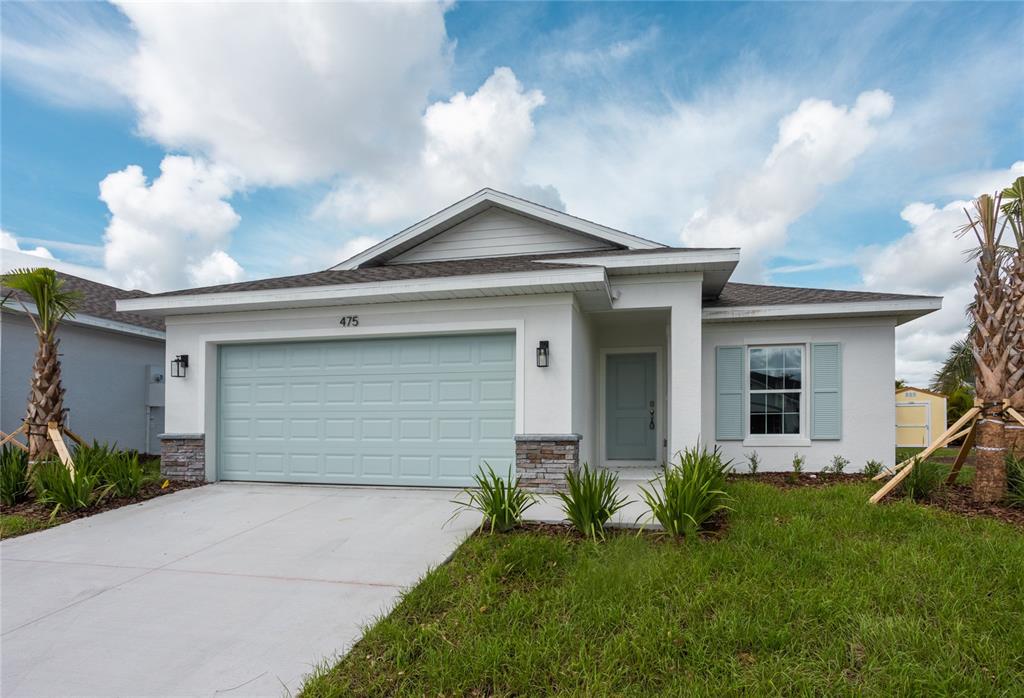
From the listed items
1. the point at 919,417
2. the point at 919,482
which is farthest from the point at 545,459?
the point at 919,417

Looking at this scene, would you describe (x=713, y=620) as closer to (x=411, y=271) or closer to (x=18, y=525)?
(x=411, y=271)

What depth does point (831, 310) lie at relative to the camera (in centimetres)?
866

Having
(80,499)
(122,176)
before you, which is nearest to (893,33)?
(80,499)

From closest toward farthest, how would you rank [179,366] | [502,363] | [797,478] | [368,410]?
1. [502,363]
2. [368,410]
3. [797,478]
4. [179,366]

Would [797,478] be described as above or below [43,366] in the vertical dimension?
below

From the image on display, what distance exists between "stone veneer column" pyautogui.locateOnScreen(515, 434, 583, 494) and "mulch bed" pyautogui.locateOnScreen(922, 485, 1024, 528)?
13.7 feet

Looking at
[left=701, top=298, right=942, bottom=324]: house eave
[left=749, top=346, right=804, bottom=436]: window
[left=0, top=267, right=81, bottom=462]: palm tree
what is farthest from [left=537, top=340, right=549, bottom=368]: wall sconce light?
[left=0, top=267, right=81, bottom=462]: palm tree

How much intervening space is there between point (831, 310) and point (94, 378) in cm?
1445

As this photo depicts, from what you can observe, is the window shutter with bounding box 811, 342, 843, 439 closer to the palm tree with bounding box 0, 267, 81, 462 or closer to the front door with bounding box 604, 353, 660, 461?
the front door with bounding box 604, 353, 660, 461

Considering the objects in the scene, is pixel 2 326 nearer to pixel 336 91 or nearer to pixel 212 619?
pixel 336 91

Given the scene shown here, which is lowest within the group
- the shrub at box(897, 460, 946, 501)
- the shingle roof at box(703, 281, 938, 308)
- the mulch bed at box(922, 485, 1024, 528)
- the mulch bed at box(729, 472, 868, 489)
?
the mulch bed at box(729, 472, 868, 489)

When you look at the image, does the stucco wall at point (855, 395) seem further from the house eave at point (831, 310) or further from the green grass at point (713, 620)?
the green grass at point (713, 620)

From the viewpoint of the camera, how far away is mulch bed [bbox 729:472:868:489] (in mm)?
7852

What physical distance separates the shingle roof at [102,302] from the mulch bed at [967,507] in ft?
43.4
